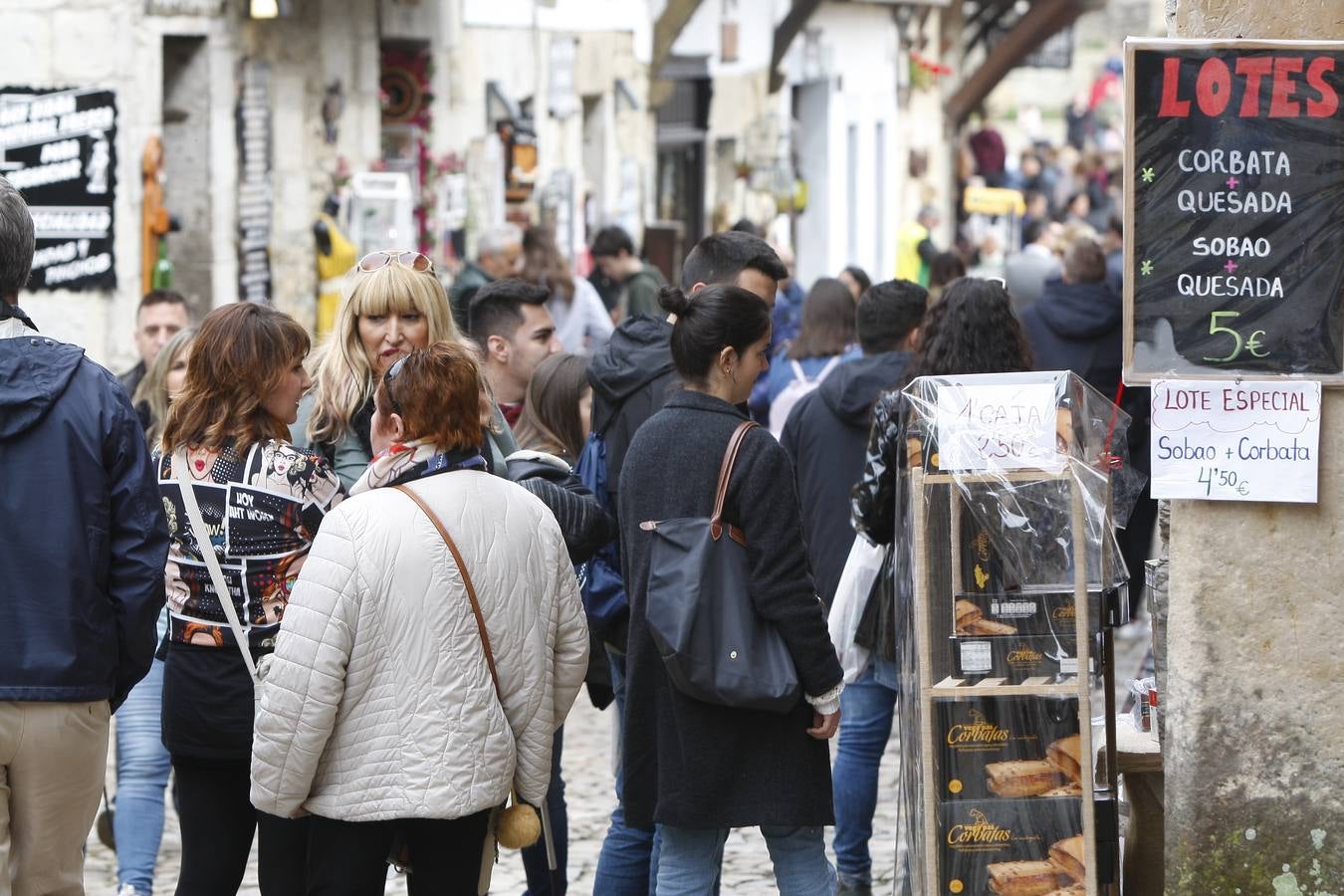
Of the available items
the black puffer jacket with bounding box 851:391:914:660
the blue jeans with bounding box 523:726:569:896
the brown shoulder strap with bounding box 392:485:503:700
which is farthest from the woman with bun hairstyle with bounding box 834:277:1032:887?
the brown shoulder strap with bounding box 392:485:503:700

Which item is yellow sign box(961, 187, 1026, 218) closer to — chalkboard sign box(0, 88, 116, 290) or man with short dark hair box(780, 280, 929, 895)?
chalkboard sign box(0, 88, 116, 290)

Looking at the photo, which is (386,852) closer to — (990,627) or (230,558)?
(230,558)

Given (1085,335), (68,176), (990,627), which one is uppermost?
(68,176)

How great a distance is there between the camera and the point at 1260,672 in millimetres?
4551

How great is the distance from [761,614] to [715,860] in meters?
0.59

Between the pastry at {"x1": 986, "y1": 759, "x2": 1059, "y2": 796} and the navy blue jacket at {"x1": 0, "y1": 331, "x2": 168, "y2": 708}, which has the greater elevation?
the navy blue jacket at {"x1": 0, "y1": 331, "x2": 168, "y2": 708}

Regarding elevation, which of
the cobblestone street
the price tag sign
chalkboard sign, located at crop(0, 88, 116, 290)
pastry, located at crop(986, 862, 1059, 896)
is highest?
chalkboard sign, located at crop(0, 88, 116, 290)

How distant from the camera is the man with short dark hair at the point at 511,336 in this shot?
19.6 ft

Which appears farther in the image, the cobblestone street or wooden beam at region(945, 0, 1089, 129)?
wooden beam at region(945, 0, 1089, 129)

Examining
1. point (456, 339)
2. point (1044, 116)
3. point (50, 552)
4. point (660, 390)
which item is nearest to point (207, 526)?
point (50, 552)

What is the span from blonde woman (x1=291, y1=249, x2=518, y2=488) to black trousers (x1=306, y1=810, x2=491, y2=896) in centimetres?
98

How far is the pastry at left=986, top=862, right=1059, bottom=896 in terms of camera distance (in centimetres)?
466

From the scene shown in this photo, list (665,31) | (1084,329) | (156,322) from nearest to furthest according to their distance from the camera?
(156,322), (1084,329), (665,31)

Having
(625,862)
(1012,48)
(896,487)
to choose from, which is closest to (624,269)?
(896,487)
